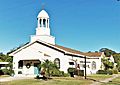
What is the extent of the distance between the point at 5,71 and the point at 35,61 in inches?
201

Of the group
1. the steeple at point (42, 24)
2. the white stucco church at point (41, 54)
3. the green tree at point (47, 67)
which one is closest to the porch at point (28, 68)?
the white stucco church at point (41, 54)

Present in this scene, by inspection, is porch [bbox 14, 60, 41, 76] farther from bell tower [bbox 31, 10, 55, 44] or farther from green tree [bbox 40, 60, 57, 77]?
green tree [bbox 40, 60, 57, 77]

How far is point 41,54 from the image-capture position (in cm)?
3844

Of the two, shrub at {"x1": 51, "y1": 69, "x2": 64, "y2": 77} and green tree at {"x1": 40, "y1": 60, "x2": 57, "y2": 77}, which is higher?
green tree at {"x1": 40, "y1": 60, "x2": 57, "y2": 77}

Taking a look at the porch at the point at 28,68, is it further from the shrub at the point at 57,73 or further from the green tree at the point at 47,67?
the green tree at the point at 47,67

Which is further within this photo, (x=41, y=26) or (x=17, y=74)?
(x=41, y=26)

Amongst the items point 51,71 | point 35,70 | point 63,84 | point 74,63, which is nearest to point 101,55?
point 74,63

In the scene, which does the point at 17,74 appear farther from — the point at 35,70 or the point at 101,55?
the point at 101,55

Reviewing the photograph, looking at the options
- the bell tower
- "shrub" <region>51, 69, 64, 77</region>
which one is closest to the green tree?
"shrub" <region>51, 69, 64, 77</region>

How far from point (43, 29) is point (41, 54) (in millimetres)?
6319

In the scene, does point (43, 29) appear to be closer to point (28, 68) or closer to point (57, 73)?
point (28, 68)

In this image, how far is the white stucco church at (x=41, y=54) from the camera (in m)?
39.4

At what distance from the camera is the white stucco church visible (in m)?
39.4

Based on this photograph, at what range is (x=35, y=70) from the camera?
42.0 meters
